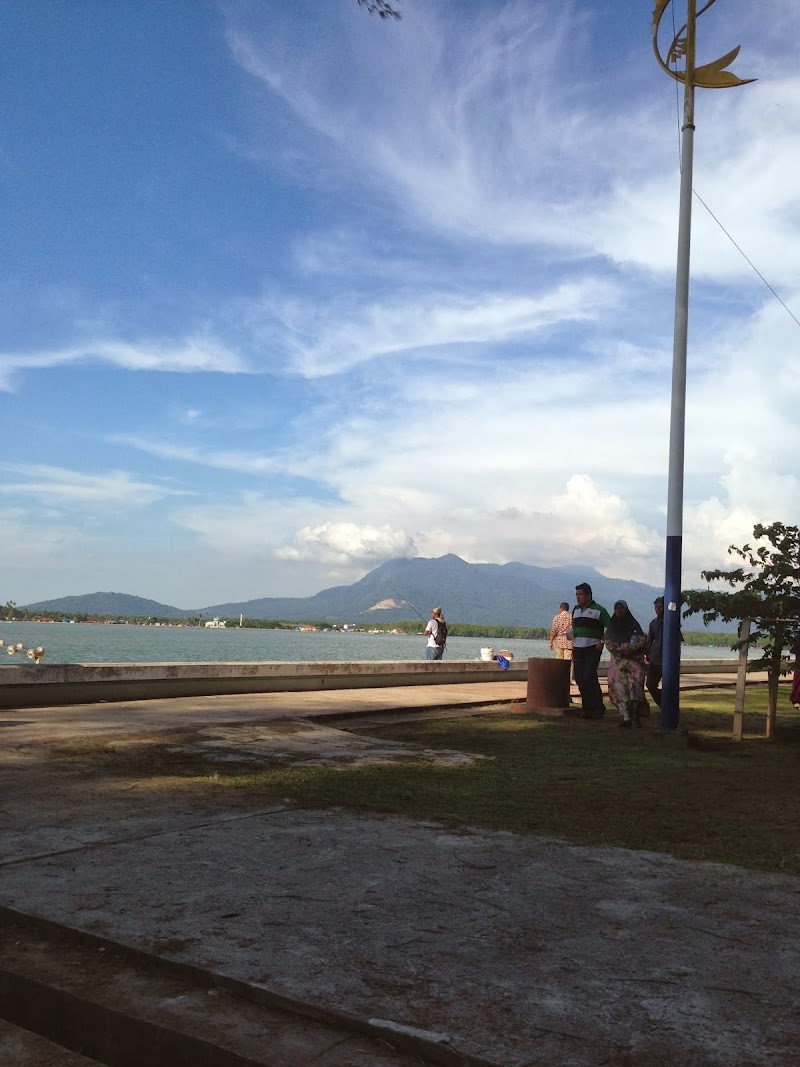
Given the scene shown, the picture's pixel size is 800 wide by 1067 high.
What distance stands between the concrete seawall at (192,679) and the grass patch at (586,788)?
460 cm

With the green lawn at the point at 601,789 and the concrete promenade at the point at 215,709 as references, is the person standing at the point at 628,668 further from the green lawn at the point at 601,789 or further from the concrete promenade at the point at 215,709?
the concrete promenade at the point at 215,709

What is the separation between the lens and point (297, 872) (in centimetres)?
413

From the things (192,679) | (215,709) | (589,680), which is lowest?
(215,709)

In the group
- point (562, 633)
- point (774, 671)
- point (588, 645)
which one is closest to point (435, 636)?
point (562, 633)

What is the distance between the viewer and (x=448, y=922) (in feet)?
11.5

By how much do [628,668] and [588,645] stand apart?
3.09 ft

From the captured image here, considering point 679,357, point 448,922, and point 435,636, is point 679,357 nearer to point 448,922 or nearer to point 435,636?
point 448,922

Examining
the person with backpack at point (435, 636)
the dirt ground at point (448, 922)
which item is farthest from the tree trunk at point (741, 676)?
the person with backpack at point (435, 636)

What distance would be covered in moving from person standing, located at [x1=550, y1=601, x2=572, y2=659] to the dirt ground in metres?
13.6

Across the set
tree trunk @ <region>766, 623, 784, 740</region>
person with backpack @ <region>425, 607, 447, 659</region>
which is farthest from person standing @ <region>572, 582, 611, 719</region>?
person with backpack @ <region>425, 607, 447, 659</region>

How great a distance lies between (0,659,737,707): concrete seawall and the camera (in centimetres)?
1195

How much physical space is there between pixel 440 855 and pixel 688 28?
12056mm

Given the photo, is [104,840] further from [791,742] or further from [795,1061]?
[791,742]

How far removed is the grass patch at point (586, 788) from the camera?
5309 mm
